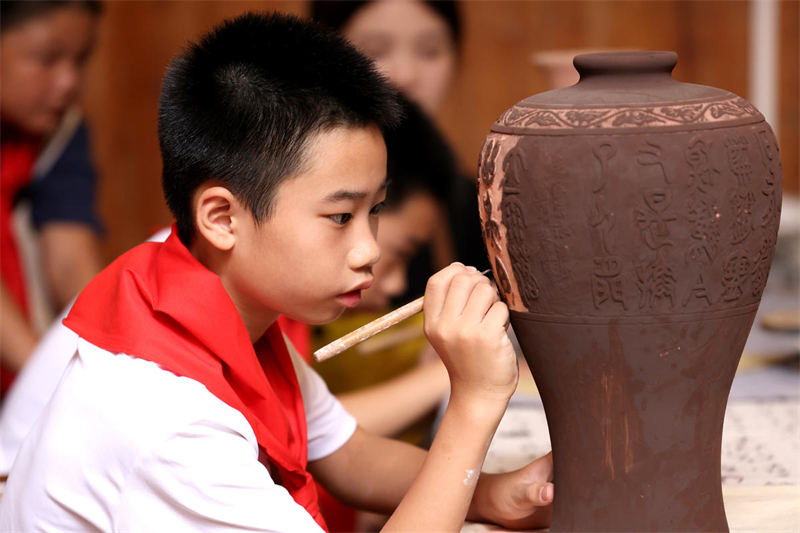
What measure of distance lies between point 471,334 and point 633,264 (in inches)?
6.4

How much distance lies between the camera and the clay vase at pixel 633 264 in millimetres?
786

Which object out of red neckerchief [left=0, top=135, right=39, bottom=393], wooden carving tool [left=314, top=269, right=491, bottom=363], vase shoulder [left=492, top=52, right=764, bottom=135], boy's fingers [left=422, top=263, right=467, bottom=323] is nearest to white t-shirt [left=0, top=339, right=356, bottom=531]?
wooden carving tool [left=314, top=269, right=491, bottom=363]

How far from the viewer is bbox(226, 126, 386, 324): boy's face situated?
0.89m

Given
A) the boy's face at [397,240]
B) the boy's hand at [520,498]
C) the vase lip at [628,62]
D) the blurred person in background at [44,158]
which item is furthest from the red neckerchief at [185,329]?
the blurred person in background at [44,158]

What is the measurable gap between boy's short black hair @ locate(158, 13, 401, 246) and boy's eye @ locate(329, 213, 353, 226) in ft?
0.19

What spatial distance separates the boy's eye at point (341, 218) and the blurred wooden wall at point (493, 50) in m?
2.43

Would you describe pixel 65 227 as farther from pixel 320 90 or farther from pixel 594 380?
pixel 594 380

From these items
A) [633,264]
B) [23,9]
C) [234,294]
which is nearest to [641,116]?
[633,264]

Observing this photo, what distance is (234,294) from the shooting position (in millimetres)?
970

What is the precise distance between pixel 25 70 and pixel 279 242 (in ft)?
5.32

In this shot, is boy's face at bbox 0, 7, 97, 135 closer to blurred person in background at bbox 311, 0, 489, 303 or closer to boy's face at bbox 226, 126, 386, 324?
blurred person in background at bbox 311, 0, 489, 303

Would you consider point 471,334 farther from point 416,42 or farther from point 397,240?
point 416,42

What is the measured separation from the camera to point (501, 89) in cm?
331

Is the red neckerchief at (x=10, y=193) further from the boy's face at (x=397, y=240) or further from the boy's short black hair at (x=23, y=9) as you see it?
the boy's face at (x=397, y=240)
